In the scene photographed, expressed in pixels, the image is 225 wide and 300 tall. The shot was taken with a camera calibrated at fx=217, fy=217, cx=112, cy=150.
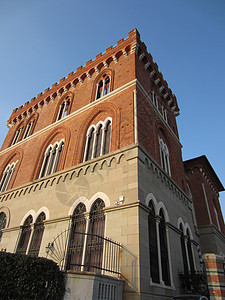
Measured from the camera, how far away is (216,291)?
5.67 metres

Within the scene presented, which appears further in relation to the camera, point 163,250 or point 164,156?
point 164,156

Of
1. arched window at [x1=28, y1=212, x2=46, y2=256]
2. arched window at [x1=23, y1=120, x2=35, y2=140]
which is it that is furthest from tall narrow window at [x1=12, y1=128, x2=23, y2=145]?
arched window at [x1=28, y1=212, x2=46, y2=256]

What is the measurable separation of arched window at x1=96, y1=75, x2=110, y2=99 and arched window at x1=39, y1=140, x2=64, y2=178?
413 centimetres

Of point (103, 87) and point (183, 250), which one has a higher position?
point (103, 87)

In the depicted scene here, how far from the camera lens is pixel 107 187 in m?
9.16

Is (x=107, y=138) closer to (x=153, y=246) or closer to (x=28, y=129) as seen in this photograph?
(x=153, y=246)

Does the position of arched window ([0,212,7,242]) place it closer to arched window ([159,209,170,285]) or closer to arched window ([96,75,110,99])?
arched window ([159,209,170,285])

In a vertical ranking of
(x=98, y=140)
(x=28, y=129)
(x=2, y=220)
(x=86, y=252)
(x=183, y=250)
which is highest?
(x=28, y=129)

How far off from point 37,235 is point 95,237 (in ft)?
12.2

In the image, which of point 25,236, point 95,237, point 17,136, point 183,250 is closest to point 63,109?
point 17,136

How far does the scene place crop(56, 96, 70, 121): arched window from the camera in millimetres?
16358

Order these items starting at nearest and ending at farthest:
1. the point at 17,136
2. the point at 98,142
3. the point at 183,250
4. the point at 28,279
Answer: the point at 28,279, the point at 183,250, the point at 98,142, the point at 17,136

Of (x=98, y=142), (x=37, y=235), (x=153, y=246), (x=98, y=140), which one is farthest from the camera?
(x=98, y=140)

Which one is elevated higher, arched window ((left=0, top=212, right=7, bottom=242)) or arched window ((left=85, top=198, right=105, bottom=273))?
arched window ((left=0, top=212, right=7, bottom=242))
